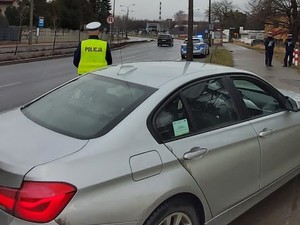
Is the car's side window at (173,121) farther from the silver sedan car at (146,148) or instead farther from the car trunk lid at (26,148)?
the car trunk lid at (26,148)

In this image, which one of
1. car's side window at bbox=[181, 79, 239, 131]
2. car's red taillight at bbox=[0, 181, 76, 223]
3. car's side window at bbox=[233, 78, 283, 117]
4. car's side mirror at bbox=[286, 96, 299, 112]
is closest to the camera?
car's red taillight at bbox=[0, 181, 76, 223]

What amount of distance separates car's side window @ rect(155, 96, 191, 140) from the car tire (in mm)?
450

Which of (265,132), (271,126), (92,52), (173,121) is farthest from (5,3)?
(173,121)

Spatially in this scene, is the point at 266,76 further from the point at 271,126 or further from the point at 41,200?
the point at 41,200

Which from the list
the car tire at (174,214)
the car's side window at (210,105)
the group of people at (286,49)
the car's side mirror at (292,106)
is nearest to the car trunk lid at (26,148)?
the car tire at (174,214)

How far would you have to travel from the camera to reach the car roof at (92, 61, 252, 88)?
3.31m

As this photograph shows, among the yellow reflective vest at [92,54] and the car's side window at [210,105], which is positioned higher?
the yellow reflective vest at [92,54]

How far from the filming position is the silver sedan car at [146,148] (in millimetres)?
2371

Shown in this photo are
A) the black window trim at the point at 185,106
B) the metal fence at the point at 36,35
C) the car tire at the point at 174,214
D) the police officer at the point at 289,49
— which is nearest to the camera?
the car tire at the point at 174,214

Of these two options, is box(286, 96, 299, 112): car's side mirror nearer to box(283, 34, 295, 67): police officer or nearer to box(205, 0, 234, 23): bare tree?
box(283, 34, 295, 67): police officer

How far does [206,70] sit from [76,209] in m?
1.79

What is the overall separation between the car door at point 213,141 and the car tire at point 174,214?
0.57 ft

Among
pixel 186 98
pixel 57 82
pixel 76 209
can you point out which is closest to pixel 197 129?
pixel 186 98

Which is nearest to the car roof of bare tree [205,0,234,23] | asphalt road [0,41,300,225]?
asphalt road [0,41,300,225]
